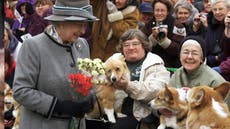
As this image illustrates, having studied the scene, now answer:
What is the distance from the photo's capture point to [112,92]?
189 inches

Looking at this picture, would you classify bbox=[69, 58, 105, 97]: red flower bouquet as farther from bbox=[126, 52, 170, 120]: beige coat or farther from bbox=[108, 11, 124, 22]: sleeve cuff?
bbox=[108, 11, 124, 22]: sleeve cuff

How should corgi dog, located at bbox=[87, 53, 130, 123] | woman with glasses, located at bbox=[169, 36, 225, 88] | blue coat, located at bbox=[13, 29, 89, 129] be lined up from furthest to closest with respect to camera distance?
corgi dog, located at bbox=[87, 53, 130, 123]
woman with glasses, located at bbox=[169, 36, 225, 88]
blue coat, located at bbox=[13, 29, 89, 129]

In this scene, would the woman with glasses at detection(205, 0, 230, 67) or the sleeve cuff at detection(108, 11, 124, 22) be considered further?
the sleeve cuff at detection(108, 11, 124, 22)

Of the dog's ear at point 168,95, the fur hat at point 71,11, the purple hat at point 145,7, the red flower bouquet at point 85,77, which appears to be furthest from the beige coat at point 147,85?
the purple hat at point 145,7

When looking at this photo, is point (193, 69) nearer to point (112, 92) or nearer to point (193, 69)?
point (193, 69)

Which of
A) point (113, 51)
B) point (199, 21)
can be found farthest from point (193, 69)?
point (113, 51)

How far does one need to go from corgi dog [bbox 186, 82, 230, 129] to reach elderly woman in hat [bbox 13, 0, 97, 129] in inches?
32.3

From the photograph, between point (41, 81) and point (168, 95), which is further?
point (168, 95)

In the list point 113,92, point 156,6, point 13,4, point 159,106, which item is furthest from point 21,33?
point 159,106

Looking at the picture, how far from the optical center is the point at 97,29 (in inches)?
260

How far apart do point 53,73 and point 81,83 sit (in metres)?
0.20

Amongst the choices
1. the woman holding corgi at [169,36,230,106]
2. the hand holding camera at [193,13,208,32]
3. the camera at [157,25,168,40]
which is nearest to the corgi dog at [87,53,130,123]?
the woman holding corgi at [169,36,230,106]

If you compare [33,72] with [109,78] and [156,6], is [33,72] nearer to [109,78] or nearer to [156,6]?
[109,78]

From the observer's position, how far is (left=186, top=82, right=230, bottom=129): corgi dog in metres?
3.55
